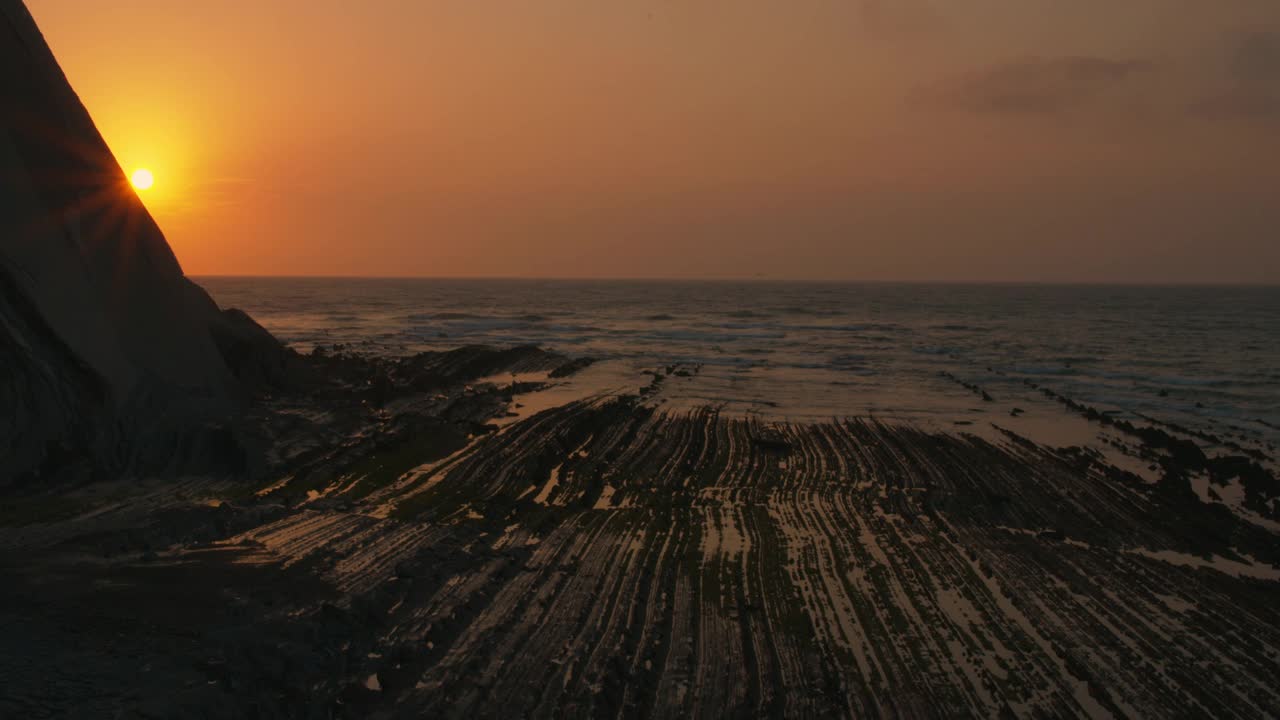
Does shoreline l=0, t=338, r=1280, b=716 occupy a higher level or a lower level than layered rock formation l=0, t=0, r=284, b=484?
lower

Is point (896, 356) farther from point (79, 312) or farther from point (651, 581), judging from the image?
point (79, 312)

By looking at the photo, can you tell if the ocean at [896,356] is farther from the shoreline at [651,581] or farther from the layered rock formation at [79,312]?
the layered rock formation at [79,312]

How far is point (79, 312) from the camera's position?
47.8 ft

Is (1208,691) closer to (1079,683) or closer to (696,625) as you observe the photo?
(1079,683)

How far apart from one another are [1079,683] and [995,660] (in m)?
0.86

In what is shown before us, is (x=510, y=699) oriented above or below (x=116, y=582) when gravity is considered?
below

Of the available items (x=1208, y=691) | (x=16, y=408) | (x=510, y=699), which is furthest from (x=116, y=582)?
(x=1208, y=691)

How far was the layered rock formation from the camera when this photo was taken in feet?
45.2

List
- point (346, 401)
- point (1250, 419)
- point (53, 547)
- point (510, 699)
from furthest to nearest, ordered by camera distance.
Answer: point (1250, 419)
point (346, 401)
point (53, 547)
point (510, 699)

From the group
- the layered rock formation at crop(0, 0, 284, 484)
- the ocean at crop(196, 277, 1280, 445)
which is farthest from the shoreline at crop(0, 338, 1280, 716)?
the ocean at crop(196, 277, 1280, 445)

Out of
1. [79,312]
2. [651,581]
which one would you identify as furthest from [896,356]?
[79,312]

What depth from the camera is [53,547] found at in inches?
394

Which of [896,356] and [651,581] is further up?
[896,356]

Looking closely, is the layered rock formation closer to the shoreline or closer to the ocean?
the shoreline
